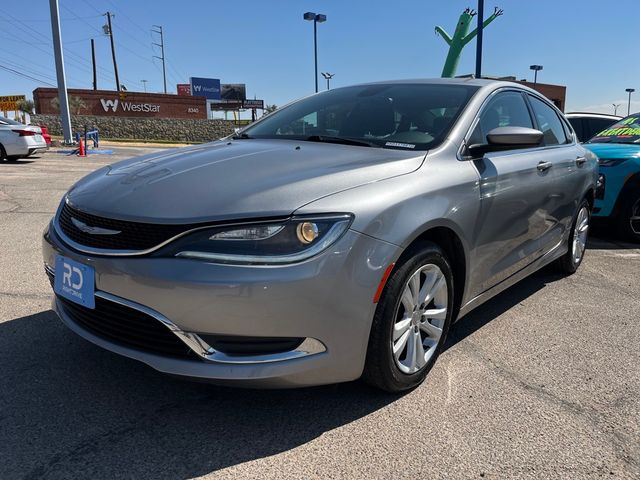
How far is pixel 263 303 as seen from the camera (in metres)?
2.03

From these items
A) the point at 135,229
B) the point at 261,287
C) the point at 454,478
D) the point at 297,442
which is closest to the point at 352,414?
the point at 297,442

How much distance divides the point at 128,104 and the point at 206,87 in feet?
85.5

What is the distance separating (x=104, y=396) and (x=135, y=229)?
0.92 metres

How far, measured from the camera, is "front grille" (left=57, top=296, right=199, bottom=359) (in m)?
2.15

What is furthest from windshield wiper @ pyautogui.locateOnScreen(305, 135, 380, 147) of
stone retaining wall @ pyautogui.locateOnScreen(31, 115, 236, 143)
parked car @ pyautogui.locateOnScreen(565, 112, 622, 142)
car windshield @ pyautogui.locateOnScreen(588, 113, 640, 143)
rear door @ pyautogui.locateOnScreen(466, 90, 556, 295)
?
stone retaining wall @ pyautogui.locateOnScreen(31, 115, 236, 143)

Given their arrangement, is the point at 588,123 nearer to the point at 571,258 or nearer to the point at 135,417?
the point at 571,258

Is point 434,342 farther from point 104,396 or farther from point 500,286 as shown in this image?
point 104,396

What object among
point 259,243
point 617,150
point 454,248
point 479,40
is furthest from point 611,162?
point 479,40

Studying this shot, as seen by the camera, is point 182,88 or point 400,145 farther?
point 182,88

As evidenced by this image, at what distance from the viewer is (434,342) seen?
9.29 feet

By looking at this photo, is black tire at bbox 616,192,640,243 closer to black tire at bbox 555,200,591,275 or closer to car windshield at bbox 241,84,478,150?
black tire at bbox 555,200,591,275

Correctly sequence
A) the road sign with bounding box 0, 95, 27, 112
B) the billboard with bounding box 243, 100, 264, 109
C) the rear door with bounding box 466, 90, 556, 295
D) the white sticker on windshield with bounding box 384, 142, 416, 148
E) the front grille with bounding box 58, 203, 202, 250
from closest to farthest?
the front grille with bounding box 58, 203, 202, 250
the white sticker on windshield with bounding box 384, 142, 416, 148
the rear door with bounding box 466, 90, 556, 295
the road sign with bounding box 0, 95, 27, 112
the billboard with bounding box 243, 100, 264, 109

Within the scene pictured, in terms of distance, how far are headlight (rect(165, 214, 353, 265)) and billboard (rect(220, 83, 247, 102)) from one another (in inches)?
3006

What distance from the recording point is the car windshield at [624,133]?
6904 millimetres
